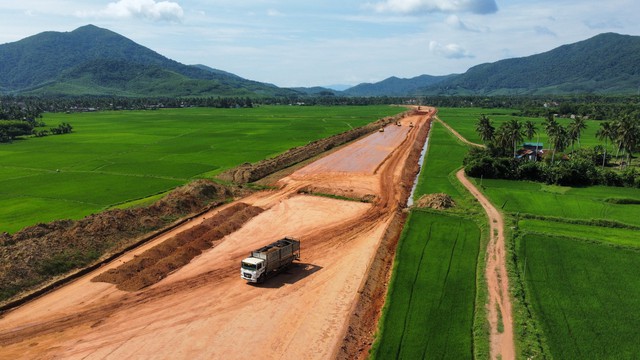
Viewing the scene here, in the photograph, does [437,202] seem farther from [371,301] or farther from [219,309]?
[219,309]

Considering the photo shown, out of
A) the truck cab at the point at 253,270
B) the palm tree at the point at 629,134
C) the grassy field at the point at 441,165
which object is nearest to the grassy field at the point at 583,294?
the grassy field at the point at 441,165

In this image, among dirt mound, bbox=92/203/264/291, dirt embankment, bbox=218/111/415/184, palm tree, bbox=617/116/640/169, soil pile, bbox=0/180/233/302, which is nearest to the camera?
soil pile, bbox=0/180/233/302

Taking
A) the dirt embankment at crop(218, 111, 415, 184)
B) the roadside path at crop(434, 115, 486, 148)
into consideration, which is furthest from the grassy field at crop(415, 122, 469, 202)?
the dirt embankment at crop(218, 111, 415, 184)

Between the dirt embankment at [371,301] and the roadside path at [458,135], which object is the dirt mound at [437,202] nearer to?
the dirt embankment at [371,301]

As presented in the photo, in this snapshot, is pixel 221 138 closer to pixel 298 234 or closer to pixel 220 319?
pixel 298 234

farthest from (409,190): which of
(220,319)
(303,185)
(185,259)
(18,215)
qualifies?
(18,215)

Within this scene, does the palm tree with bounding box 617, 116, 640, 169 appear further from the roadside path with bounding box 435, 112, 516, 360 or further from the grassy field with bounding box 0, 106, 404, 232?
the grassy field with bounding box 0, 106, 404, 232
